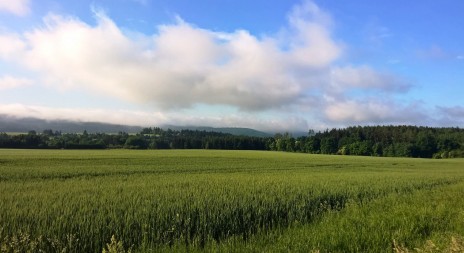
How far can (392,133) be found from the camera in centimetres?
16088

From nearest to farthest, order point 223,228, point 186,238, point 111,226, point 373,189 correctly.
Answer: point 111,226, point 186,238, point 223,228, point 373,189

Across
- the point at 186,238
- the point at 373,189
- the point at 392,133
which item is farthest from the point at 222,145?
the point at 186,238

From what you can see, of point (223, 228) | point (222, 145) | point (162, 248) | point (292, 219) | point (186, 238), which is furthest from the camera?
point (222, 145)

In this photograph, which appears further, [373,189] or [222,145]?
[222,145]

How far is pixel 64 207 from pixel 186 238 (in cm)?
387

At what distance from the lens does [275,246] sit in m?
8.22

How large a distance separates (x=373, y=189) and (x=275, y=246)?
42.9 ft

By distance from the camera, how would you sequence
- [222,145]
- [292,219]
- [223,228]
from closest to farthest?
[223,228] < [292,219] < [222,145]

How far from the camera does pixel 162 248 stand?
26.3 feet

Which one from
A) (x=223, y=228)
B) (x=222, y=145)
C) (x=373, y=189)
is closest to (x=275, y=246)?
(x=223, y=228)

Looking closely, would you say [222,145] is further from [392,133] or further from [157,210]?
[157,210]

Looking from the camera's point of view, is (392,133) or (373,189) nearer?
(373,189)

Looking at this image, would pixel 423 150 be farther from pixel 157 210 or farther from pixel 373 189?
pixel 157 210

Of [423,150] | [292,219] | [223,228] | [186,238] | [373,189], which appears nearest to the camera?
[186,238]
